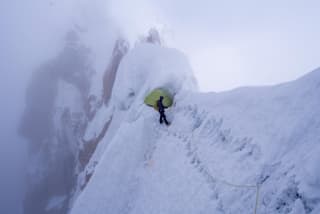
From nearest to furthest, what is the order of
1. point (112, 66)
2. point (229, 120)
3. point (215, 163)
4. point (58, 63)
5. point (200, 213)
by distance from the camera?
1. point (200, 213)
2. point (215, 163)
3. point (229, 120)
4. point (112, 66)
5. point (58, 63)

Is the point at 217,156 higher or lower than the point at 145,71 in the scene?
higher

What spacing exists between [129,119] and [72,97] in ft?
190

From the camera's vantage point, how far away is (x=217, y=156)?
9.72m

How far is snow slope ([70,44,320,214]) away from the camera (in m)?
6.40

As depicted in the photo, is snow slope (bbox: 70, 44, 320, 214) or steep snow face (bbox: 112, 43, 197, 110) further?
steep snow face (bbox: 112, 43, 197, 110)

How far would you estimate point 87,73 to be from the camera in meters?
71.8

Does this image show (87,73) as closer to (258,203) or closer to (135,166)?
(135,166)

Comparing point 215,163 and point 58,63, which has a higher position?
point 215,163

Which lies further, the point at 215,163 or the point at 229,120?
the point at 229,120

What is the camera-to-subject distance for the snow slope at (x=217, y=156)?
640 cm

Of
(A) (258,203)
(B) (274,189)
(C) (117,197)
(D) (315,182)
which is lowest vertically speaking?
(C) (117,197)

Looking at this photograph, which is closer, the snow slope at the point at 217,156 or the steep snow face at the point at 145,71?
the snow slope at the point at 217,156

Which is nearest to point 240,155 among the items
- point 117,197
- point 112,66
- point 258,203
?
point 258,203

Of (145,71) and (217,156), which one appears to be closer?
(217,156)
